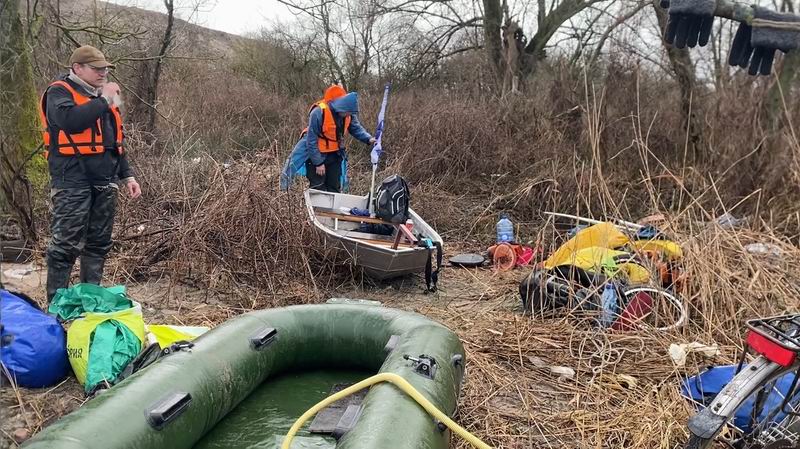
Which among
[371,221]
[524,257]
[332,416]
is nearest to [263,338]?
[332,416]

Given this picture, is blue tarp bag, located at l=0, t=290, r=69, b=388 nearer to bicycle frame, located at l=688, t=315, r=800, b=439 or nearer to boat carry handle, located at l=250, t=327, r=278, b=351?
boat carry handle, located at l=250, t=327, r=278, b=351

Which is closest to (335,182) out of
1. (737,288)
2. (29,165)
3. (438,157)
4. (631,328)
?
(438,157)

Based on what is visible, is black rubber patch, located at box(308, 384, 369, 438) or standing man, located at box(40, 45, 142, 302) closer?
black rubber patch, located at box(308, 384, 369, 438)

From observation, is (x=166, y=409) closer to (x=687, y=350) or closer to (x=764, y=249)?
(x=687, y=350)

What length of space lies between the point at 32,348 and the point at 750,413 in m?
3.54

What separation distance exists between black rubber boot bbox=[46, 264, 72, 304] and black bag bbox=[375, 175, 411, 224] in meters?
2.77

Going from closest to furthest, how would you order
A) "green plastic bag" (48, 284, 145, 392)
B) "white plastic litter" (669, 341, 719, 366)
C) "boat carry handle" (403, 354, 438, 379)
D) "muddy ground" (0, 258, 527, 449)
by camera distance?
"boat carry handle" (403, 354, 438, 379)
"muddy ground" (0, 258, 527, 449)
"green plastic bag" (48, 284, 145, 392)
"white plastic litter" (669, 341, 719, 366)

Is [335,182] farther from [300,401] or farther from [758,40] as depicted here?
[758,40]

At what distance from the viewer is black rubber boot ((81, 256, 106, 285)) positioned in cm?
A: 432

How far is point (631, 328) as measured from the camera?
4.27 m

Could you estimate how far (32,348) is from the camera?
3240 mm

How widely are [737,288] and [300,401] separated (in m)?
2.93

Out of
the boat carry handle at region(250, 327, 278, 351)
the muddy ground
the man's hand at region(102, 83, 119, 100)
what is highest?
the man's hand at region(102, 83, 119, 100)

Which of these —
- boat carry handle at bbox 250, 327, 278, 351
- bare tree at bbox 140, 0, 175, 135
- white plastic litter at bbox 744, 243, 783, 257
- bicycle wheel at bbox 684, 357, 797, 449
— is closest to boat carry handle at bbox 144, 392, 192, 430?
boat carry handle at bbox 250, 327, 278, 351
